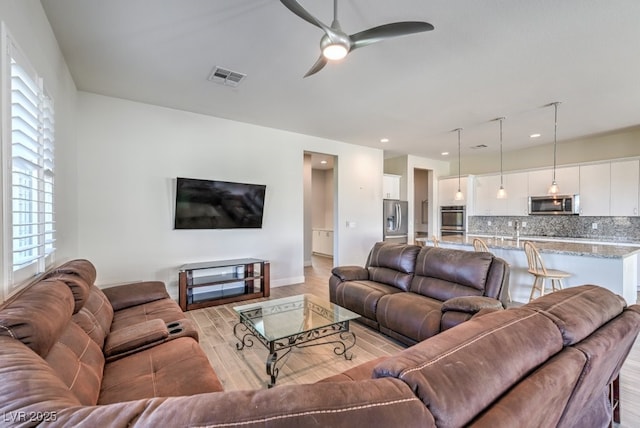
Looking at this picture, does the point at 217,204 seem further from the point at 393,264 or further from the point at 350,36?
the point at 350,36

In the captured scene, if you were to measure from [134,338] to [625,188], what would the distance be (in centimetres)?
763

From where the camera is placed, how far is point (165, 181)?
4230 millimetres

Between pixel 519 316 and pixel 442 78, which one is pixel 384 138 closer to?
pixel 442 78

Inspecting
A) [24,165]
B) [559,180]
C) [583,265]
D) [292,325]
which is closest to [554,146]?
[559,180]

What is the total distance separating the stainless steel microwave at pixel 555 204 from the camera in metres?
5.79

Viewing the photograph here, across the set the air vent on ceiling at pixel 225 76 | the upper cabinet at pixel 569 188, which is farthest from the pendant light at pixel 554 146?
the air vent on ceiling at pixel 225 76

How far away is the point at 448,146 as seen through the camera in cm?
650

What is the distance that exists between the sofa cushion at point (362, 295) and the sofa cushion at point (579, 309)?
193cm

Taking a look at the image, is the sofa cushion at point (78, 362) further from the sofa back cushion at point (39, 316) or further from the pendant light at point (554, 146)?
the pendant light at point (554, 146)

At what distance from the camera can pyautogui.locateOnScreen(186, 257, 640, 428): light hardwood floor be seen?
226cm

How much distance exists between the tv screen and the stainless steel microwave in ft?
19.2

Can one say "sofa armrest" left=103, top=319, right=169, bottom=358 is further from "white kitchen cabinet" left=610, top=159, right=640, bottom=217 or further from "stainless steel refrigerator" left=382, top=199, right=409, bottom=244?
"white kitchen cabinet" left=610, top=159, right=640, bottom=217

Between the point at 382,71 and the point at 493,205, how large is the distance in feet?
18.0

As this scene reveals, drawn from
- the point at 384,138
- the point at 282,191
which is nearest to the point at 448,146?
the point at 384,138
